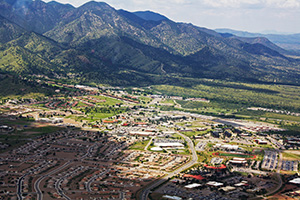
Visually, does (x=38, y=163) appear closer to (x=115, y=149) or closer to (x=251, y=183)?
(x=115, y=149)

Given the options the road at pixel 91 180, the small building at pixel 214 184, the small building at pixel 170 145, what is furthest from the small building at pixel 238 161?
the road at pixel 91 180

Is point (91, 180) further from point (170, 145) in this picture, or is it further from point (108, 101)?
point (108, 101)

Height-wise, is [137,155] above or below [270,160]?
below

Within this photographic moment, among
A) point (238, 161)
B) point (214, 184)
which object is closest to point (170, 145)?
point (238, 161)

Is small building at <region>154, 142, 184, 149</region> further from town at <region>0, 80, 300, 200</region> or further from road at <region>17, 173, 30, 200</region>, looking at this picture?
road at <region>17, 173, 30, 200</region>

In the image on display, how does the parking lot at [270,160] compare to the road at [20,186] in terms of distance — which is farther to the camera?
the parking lot at [270,160]

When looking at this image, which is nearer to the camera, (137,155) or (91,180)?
(91,180)

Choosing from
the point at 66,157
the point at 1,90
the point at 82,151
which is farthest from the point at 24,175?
the point at 1,90

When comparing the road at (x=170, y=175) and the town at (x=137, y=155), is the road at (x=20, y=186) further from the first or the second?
the road at (x=170, y=175)
